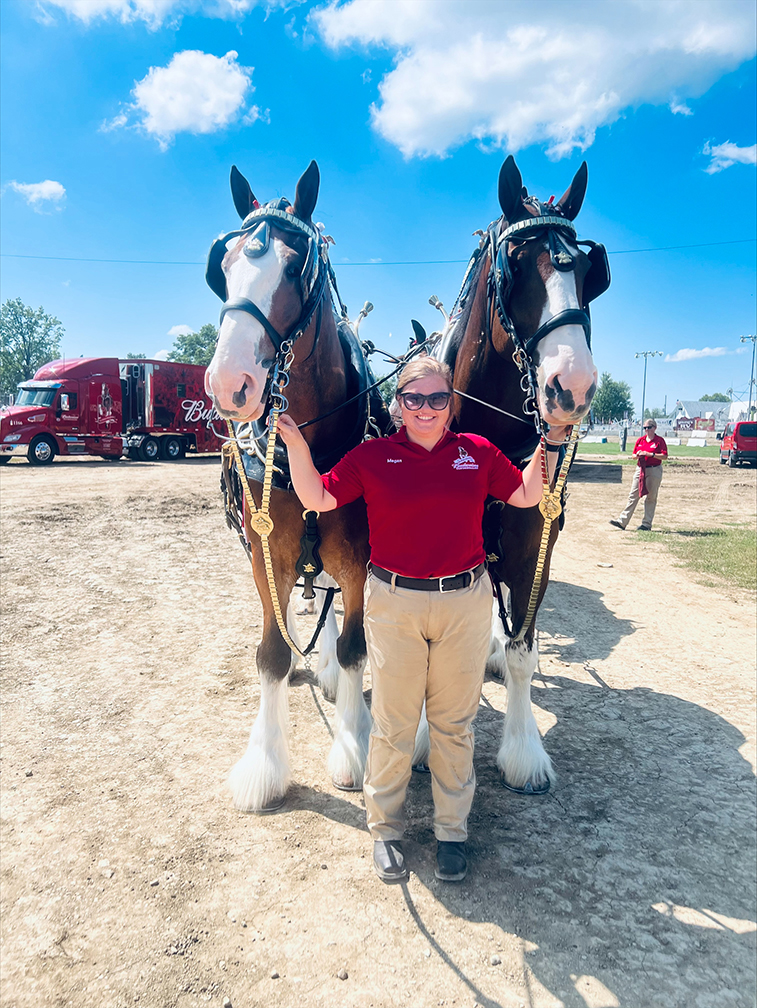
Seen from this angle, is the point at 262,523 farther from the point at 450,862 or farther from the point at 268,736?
the point at 450,862

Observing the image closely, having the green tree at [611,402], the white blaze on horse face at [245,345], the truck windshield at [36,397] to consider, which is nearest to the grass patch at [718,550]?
the white blaze on horse face at [245,345]

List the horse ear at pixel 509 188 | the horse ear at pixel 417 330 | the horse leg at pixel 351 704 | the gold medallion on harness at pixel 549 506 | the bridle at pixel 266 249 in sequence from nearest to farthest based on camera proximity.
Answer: the bridle at pixel 266 249 → the horse ear at pixel 509 188 → the gold medallion on harness at pixel 549 506 → the horse leg at pixel 351 704 → the horse ear at pixel 417 330

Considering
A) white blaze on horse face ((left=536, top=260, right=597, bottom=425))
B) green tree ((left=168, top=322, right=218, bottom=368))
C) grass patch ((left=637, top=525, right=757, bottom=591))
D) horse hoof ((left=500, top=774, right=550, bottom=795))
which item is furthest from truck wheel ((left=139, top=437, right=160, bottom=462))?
green tree ((left=168, top=322, right=218, bottom=368))

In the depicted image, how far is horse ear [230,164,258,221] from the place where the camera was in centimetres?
253

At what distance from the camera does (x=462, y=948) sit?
211 centimetres

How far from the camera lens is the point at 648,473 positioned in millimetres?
10422

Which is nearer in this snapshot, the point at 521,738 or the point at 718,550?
the point at 521,738

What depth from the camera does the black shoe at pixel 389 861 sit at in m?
2.42

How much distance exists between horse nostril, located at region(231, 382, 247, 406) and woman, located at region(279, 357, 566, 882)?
10.3 inches

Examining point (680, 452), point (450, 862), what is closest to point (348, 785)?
point (450, 862)

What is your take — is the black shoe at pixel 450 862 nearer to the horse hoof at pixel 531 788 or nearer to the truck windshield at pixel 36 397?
the horse hoof at pixel 531 788

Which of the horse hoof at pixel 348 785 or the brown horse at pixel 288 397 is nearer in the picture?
the brown horse at pixel 288 397

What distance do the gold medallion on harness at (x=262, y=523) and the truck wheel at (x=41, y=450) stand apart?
1977 cm

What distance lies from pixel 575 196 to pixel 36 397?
21.4 m
